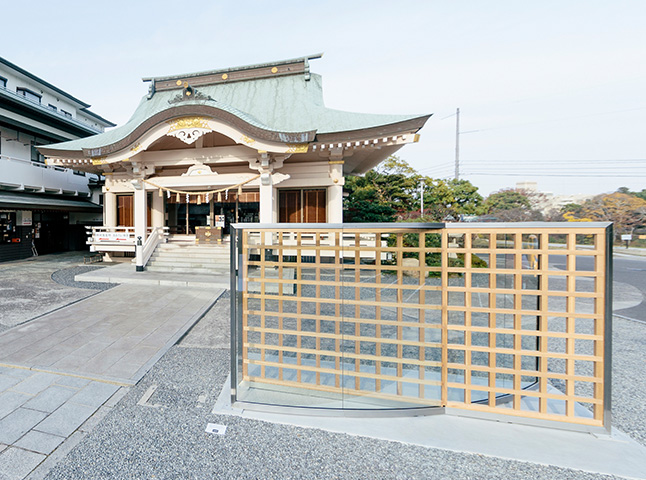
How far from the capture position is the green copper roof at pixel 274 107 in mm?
9180

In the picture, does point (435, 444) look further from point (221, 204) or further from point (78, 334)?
point (221, 204)

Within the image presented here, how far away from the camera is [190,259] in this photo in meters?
9.37

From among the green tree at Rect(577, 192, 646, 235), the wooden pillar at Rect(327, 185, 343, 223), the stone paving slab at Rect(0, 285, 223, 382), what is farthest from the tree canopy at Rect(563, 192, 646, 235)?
the stone paving slab at Rect(0, 285, 223, 382)

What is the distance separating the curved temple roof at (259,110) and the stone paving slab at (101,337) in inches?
216

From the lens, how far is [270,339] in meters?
4.13

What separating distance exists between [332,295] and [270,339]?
69.4 inches

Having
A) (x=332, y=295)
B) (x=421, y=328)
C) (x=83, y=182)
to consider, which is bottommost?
(x=421, y=328)

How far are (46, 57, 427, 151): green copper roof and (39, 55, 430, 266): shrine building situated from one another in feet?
0.15

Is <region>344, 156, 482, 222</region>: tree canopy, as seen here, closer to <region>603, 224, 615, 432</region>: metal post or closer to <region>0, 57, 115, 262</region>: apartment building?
<region>603, 224, 615, 432</region>: metal post

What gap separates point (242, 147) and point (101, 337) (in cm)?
690

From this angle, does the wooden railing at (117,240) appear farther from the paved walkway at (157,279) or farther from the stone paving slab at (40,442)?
the stone paving slab at (40,442)

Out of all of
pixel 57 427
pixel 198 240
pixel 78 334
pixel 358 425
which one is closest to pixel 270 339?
pixel 358 425

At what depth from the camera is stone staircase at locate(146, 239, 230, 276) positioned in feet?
29.2

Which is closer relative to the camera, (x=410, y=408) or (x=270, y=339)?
(x=410, y=408)
